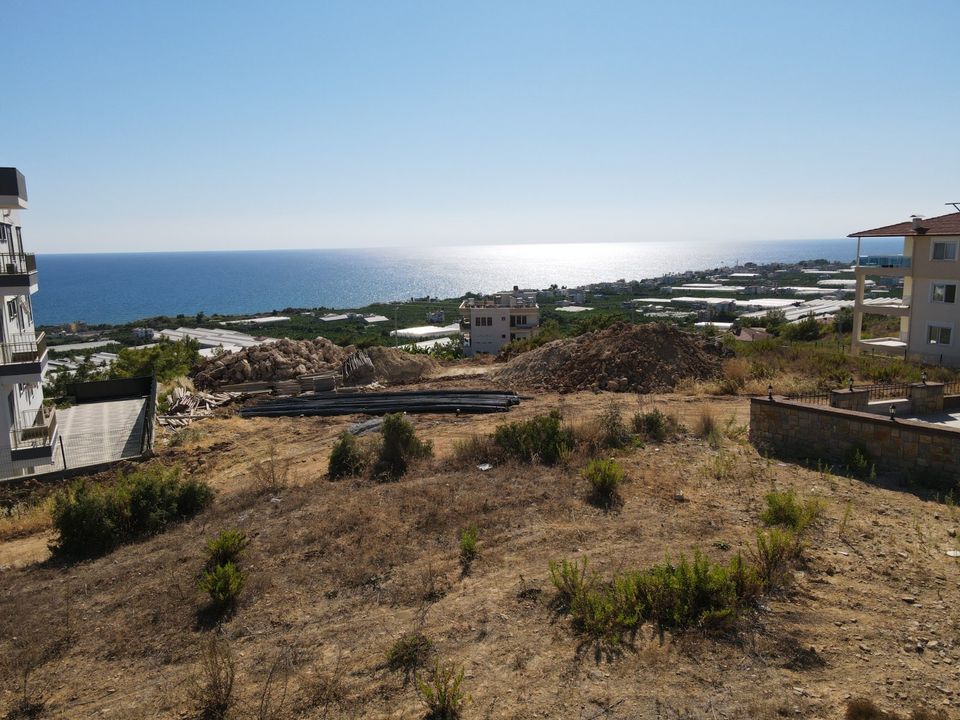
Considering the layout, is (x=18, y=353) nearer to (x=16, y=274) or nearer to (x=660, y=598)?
(x=16, y=274)

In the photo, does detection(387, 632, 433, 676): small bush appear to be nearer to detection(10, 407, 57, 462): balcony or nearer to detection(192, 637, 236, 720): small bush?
detection(192, 637, 236, 720): small bush

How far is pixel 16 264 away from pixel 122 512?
397 inches

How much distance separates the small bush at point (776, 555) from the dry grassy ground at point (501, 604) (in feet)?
0.66

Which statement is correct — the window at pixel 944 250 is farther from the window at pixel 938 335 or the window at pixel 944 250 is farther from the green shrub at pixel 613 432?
the green shrub at pixel 613 432

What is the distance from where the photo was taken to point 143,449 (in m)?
17.3

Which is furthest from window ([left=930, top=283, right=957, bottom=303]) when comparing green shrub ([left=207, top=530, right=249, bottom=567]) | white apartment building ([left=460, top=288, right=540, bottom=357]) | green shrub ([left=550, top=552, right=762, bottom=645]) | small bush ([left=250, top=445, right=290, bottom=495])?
white apartment building ([left=460, top=288, right=540, bottom=357])

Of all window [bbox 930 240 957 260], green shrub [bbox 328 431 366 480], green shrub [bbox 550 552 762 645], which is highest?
window [bbox 930 240 957 260]

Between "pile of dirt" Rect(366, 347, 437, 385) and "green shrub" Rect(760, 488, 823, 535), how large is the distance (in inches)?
763

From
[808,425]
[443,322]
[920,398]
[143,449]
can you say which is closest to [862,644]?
[808,425]

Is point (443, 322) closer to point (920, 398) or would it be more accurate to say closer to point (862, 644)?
point (920, 398)

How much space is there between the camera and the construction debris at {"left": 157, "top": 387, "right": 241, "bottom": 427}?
811 inches

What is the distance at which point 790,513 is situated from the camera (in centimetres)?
825

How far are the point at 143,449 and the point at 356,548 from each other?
38.6ft

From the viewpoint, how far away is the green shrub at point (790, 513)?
26.6ft
